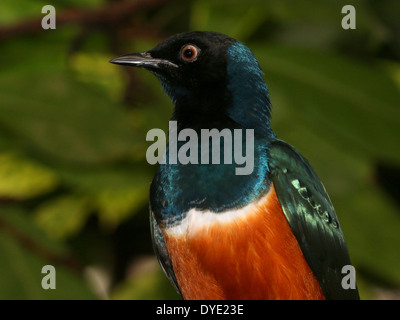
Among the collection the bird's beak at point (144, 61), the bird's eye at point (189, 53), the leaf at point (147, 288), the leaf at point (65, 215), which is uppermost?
the bird's eye at point (189, 53)

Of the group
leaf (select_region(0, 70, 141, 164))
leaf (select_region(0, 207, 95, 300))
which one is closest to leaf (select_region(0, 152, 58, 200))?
leaf (select_region(0, 207, 95, 300))

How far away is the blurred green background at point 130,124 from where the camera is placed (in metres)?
2.05

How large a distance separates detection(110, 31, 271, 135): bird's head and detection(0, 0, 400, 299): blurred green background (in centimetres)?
39

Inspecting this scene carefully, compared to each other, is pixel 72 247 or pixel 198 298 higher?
pixel 72 247

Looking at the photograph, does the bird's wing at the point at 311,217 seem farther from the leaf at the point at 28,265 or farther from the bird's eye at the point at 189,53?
the leaf at the point at 28,265

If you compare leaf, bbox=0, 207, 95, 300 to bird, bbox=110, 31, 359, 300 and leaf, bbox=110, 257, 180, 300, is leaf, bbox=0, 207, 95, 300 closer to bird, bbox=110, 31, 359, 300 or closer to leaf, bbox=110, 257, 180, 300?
leaf, bbox=110, 257, 180, 300

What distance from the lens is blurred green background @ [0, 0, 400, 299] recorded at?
2.05 m

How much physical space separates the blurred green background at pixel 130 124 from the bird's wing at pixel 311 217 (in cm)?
39

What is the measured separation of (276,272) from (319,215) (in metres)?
0.17

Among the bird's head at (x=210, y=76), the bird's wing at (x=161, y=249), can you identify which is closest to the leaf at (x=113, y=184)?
the bird's wing at (x=161, y=249)

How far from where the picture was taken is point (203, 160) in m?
1.41

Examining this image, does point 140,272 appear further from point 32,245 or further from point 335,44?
point 335,44

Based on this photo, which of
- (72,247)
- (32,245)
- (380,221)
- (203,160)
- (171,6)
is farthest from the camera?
(72,247)

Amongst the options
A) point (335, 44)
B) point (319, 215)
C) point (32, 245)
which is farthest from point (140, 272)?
point (319, 215)
